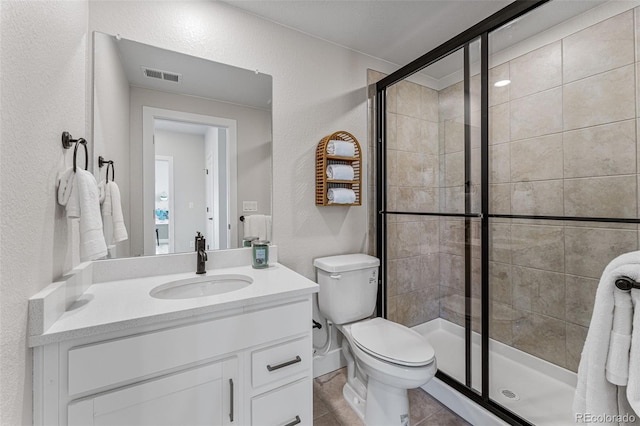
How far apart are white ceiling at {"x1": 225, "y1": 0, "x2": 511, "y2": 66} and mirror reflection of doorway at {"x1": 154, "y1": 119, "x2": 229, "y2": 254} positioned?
0.80 meters

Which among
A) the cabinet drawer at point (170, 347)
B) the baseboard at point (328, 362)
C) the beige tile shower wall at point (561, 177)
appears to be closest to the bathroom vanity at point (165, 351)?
the cabinet drawer at point (170, 347)

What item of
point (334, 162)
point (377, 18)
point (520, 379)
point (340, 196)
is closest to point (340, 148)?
point (334, 162)

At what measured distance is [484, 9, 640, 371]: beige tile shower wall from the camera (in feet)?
4.52

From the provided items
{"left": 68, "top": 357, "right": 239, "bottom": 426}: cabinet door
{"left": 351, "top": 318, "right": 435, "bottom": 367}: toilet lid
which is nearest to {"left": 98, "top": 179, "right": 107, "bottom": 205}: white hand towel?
{"left": 68, "top": 357, "right": 239, "bottom": 426}: cabinet door

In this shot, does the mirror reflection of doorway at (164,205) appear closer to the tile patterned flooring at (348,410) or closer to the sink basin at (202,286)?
the sink basin at (202,286)

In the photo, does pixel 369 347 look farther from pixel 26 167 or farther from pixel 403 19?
pixel 403 19

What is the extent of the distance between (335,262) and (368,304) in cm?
37

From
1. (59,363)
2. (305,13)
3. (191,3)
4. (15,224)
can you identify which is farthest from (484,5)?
(59,363)

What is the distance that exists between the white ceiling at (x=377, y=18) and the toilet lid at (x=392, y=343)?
6.22 feet

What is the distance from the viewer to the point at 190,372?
38.4 inches

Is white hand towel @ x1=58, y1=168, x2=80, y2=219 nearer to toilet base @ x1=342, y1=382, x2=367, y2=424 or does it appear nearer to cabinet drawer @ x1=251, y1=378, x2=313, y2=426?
cabinet drawer @ x1=251, y1=378, x2=313, y2=426

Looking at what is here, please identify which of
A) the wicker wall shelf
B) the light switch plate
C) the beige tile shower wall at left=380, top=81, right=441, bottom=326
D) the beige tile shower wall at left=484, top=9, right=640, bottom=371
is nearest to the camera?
the beige tile shower wall at left=484, top=9, right=640, bottom=371

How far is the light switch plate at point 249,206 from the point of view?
1.64 meters

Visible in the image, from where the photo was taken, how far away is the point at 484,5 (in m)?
1.62
